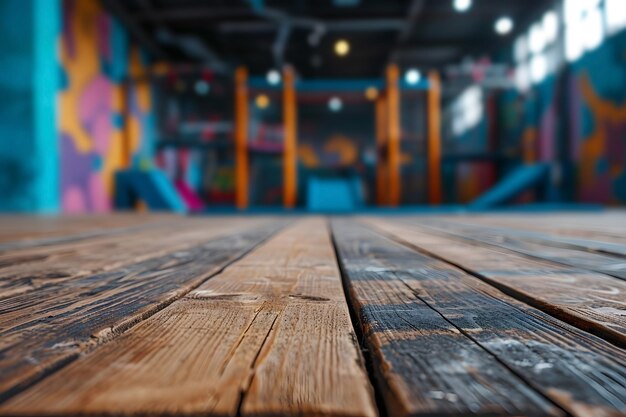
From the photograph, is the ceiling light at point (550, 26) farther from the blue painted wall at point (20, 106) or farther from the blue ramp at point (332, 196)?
the blue painted wall at point (20, 106)

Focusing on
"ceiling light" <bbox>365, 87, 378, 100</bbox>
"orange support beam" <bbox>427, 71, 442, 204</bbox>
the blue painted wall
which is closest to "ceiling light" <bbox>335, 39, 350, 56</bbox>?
"ceiling light" <bbox>365, 87, 378, 100</bbox>

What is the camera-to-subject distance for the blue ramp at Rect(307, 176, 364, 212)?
8.13 m

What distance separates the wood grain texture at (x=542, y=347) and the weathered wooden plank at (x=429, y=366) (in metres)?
0.02

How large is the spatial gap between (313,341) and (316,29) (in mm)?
9482

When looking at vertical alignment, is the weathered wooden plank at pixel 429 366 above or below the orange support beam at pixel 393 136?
below

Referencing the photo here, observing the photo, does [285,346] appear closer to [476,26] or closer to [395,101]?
[395,101]

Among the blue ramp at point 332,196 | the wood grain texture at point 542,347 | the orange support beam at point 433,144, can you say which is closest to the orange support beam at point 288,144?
the blue ramp at point 332,196

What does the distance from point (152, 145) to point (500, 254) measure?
9547 mm

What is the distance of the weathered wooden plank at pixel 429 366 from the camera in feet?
0.97

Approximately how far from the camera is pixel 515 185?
7613 millimetres

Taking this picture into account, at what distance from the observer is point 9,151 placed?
5367 millimetres

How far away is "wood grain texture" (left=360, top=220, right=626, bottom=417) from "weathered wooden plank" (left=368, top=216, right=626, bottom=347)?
0.9 inches

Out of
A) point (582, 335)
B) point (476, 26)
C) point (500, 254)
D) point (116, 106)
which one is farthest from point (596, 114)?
point (116, 106)

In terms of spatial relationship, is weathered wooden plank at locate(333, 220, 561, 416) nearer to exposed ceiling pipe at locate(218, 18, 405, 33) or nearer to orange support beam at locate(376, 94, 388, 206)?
orange support beam at locate(376, 94, 388, 206)
